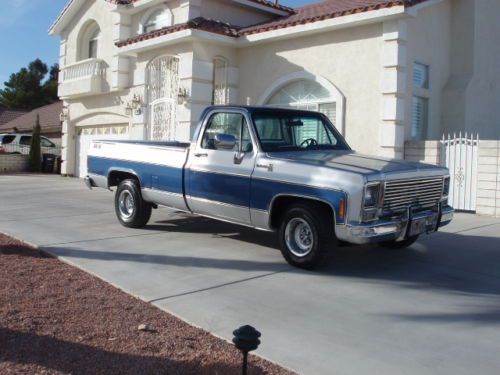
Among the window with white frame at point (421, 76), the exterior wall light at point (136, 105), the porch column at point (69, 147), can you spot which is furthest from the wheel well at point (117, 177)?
the porch column at point (69, 147)

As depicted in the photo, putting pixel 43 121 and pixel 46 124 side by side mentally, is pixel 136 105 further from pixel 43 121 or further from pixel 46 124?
pixel 43 121

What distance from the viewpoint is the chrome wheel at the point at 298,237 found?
660 cm

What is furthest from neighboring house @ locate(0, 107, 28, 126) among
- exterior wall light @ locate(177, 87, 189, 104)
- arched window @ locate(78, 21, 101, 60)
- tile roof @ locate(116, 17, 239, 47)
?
exterior wall light @ locate(177, 87, 189, 104)

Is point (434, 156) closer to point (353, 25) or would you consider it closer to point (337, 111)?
point (337, 111)

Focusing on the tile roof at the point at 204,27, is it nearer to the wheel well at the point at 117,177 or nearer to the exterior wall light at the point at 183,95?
the exterior wall light at the point at 183,95

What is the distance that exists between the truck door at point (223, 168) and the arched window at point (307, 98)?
616 cm

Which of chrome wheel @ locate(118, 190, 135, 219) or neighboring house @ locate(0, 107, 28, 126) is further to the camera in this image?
neighboring house @ locate(0, 107, 28, 126)

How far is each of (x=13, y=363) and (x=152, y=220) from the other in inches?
247

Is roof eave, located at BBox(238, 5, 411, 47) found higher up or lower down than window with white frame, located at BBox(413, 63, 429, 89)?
higher up

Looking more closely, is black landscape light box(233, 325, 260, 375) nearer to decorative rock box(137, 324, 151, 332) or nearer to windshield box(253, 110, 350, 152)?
decorative rock box(137, 324, 151, 332)

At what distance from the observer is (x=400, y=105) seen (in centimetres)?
1237

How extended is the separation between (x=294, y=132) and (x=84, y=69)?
14.7 meters

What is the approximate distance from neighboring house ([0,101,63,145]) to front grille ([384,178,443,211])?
2505cm

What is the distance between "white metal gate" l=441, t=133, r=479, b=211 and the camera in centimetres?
1170
